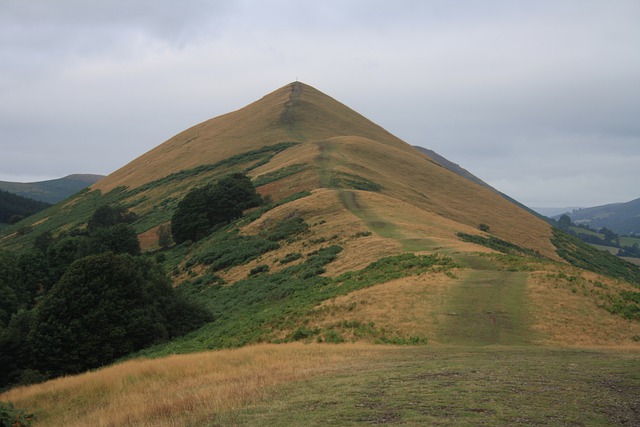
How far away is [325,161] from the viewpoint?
68750 millimetres

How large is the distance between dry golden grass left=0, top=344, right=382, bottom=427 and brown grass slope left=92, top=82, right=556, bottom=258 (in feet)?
92.0

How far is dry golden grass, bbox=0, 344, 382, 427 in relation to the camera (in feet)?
34.9

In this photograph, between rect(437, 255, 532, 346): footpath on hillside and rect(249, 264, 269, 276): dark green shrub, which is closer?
rect(437, 255, 532, 346): footpath on hillside

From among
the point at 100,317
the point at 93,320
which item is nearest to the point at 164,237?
the point at 100,317

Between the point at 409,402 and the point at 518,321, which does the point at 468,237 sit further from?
the point at 409,402

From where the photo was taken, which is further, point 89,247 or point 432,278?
point 89,247

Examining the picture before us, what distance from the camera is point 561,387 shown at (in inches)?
396

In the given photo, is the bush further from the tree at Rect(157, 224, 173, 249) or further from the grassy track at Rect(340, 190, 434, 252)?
the tree at Rect(157, 224, 173, 249)

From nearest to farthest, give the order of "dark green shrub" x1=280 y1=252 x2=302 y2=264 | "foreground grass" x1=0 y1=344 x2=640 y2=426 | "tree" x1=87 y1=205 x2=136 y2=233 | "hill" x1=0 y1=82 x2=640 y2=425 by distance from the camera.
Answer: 1. "foreground grass" x1=0 y1=344 x2=640 y2=426
2. "hill" x1=0 y1=82 x2=640 y2=425
3. "dark green shrub" x1=280 y1=252 x2=302 y2=264
4. "tree" x1=87 y1=205 x2=136 y2=233

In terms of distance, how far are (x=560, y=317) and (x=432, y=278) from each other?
6470 mm

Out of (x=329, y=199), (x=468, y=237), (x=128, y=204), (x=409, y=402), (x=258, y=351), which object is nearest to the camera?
(x=409, y=402)

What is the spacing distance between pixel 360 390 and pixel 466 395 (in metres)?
2.10

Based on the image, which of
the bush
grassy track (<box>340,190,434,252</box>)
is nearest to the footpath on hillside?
grassy track (<box>340,190,434,252</box>)

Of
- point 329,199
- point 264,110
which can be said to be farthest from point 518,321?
point 264,110
